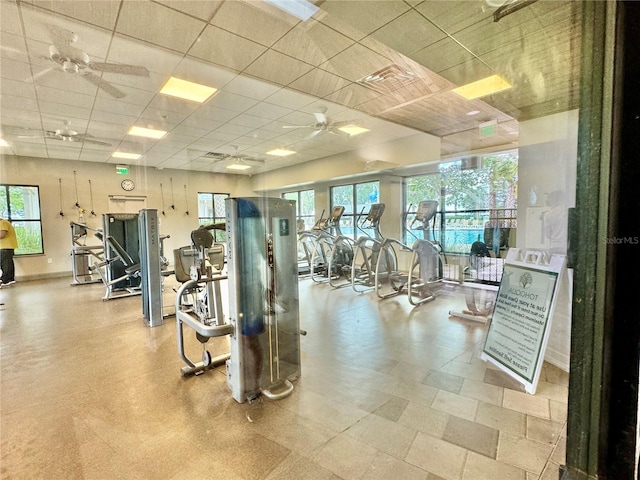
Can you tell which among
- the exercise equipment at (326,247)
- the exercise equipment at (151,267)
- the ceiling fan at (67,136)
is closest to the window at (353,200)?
the exercise equipment at (326,247)

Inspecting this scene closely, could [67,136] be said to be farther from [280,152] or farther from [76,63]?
[280,152]

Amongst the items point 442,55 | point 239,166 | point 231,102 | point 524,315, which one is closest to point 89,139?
point 239,166

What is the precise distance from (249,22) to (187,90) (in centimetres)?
165

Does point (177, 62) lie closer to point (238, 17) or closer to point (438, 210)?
point (238, 17)

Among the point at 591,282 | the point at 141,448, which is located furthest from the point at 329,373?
the point at 591,282

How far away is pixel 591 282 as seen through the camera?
0.88 meters

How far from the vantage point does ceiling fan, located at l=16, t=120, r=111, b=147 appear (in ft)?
15.6

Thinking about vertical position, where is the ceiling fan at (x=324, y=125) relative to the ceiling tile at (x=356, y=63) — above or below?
below

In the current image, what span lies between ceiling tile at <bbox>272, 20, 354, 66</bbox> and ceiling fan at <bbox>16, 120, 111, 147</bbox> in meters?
3.96

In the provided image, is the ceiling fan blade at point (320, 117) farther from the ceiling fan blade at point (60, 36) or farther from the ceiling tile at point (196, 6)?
the ceiling fan blade at point (60, 36)

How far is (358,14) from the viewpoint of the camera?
2.22 m

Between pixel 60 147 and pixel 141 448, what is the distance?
6485 millimetres

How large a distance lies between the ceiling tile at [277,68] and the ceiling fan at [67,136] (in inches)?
135

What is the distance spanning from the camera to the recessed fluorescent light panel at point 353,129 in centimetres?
498
